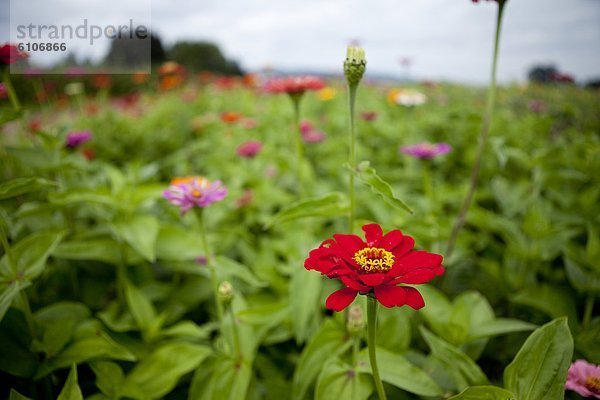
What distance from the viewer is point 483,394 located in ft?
2.12

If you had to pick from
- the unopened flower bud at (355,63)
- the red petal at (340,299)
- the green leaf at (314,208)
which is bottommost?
the red petal at (340,299)

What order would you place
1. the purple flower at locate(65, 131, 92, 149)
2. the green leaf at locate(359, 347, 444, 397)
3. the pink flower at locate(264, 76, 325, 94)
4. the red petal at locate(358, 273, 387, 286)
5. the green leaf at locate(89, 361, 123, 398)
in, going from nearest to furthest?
1. the red petal at locate(358, 273, 387, 286)
2. the green leaf at locate(359, 347, 444, 397)
3. the green leaf at locate(89, 361, 123, 398)
4. the pink flower at locate(264, 76, 325, 94)
5. the purple flower at locate(65, 131, 92, 149)

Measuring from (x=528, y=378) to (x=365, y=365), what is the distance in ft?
1.09

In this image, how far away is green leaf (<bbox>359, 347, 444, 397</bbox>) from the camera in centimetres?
77

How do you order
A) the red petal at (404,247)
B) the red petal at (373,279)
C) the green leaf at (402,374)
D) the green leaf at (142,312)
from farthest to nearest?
the green leaf at (142,312)
the green leaf at (402,374)
the red petal at (404,247)
the red petal at (373,279)

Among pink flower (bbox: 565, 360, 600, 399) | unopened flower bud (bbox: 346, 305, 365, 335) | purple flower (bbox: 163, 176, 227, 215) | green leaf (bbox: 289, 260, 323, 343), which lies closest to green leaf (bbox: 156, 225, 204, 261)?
purple flower (bbox: 163, 176, 227, 215)

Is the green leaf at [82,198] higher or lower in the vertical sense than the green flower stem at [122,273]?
higher

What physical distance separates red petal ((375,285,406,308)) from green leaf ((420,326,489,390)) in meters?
0.36

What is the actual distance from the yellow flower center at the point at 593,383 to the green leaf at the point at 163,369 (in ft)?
2.94

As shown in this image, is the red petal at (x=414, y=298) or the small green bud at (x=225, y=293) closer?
the red petal at (x=414, y=298)

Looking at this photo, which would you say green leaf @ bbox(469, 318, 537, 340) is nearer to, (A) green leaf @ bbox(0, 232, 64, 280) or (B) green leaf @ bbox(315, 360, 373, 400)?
(B) green leaf @ bbox(315, 360, 373, 400)

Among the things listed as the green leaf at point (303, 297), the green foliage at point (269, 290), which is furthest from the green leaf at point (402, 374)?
the green leaf at point (303, 297)

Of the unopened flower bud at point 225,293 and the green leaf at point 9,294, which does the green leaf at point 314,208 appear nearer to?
the unopened flower bud at point 225,293

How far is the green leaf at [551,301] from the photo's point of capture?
3.65ft
